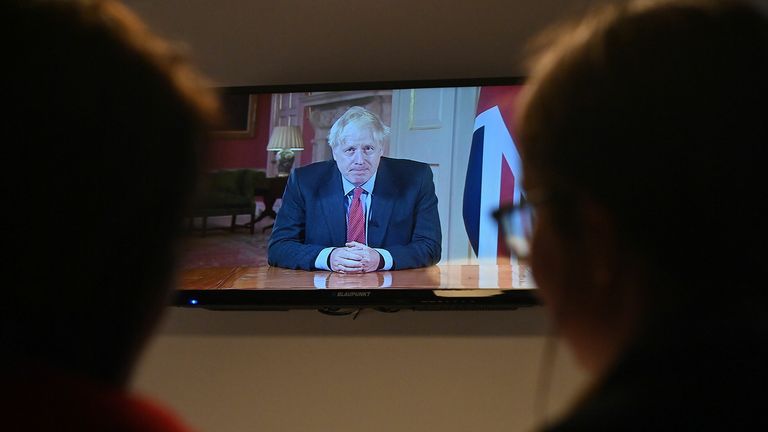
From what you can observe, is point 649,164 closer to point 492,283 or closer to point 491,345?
point 492,283

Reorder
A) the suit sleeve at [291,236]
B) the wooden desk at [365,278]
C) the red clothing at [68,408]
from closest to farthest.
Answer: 1. the red clothing at [68,408]
2. the wooden desk at [365,278]
3. the suit sleeve at [291,236]

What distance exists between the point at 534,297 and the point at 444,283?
0.92 ft

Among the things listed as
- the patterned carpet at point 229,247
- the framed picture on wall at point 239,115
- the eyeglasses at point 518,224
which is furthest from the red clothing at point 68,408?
the framed picture on wall at point 239,115

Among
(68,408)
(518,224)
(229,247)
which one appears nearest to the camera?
(68,408)

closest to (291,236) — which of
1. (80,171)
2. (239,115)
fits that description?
(239,115)

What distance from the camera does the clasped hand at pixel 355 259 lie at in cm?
239

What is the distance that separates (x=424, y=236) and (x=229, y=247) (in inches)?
25.7

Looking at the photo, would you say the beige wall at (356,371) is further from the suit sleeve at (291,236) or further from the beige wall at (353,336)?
the suit sleeve at (291,236)

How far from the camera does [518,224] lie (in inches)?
31.3

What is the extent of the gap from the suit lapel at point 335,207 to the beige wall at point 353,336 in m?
0.32

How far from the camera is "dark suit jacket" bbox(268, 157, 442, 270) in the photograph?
7.86 feet

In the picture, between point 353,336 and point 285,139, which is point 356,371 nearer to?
point 353,336

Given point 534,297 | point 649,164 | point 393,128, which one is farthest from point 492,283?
point 649,164

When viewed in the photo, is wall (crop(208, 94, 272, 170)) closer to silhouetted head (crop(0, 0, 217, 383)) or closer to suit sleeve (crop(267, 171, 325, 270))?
suit sleeve (crop(267, 171, 325, 270))
